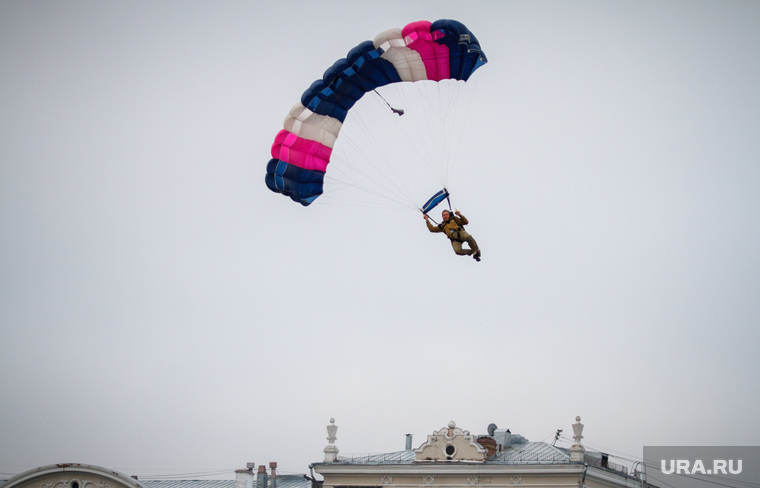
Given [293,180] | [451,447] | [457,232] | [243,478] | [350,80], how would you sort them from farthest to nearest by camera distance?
[243,478] < [293,180] < [451,447] < [350,80] < [457,232]

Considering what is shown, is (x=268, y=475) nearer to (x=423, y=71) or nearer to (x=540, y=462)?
(x=540, y=462)

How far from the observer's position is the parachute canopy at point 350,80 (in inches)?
1287

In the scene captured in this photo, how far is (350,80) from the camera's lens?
33375mm

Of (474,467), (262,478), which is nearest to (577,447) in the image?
(474,467)

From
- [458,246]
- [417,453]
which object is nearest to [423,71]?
[458,246]

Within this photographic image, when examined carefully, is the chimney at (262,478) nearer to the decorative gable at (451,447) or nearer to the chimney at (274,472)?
the chimney at (274,472)

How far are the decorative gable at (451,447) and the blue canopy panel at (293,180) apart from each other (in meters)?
9.10

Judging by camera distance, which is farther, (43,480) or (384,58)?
(43,480)

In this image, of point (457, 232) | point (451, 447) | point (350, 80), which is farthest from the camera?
point (451, 447)

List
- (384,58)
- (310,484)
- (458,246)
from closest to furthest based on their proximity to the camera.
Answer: (458,246) < (384,58) < (310,484)

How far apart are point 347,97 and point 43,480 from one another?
55.2ft

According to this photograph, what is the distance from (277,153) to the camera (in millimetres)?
35156

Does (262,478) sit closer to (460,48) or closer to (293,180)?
(293,180)

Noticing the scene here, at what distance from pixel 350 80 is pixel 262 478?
52.9 ft
